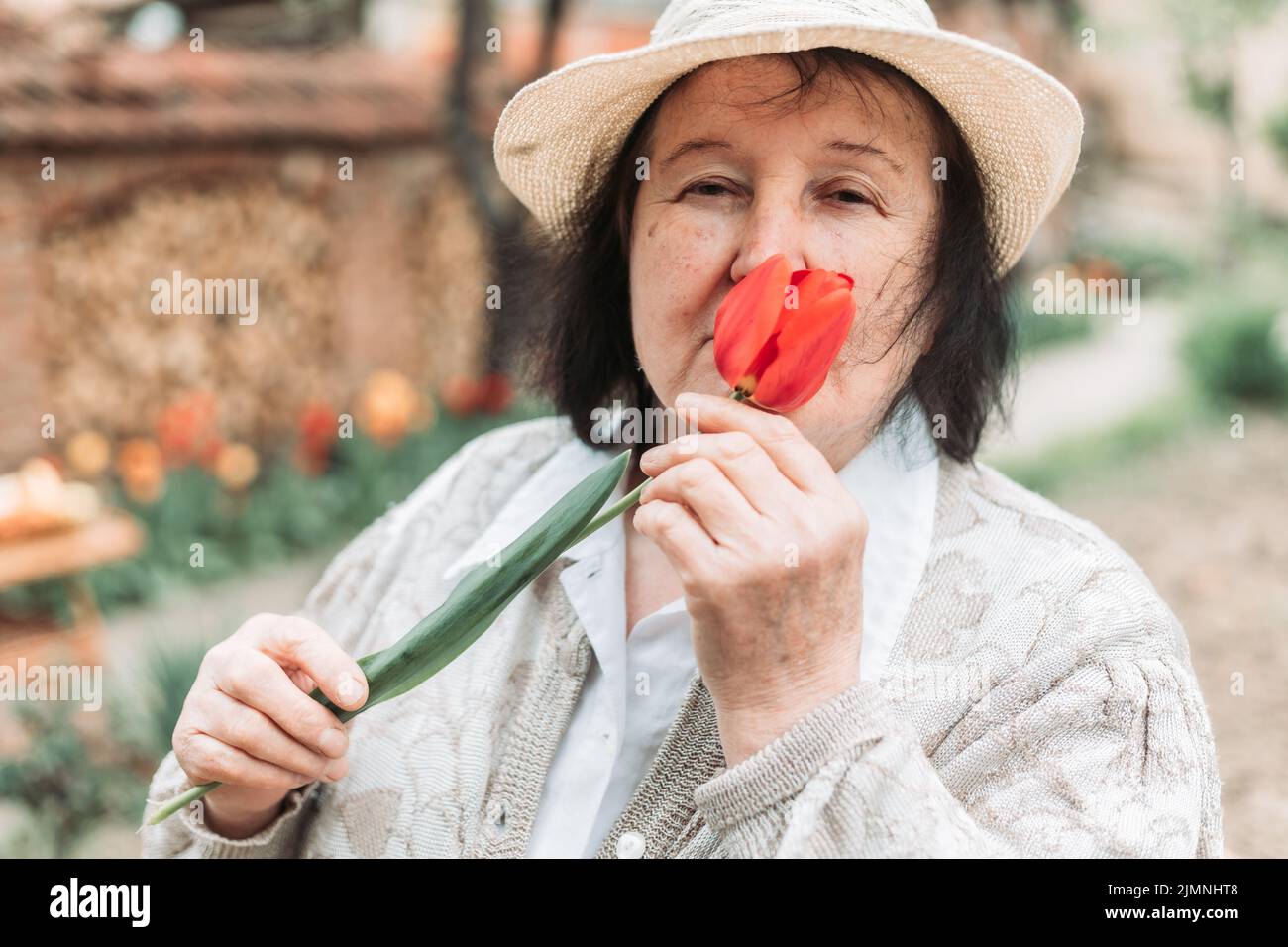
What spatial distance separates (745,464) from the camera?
118cm

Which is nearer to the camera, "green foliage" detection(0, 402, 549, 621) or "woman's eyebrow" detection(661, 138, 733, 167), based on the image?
"woman's eyebrow" detection(661, 138, 733, 167)

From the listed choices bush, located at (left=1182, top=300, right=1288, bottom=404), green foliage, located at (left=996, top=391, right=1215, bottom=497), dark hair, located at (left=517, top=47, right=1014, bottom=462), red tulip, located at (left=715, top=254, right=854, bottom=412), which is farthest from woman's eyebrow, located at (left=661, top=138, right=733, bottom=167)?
bush, located at (left=1182, top=300, right=1288, bottom=404)

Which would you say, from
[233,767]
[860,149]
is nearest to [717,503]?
[860,149]

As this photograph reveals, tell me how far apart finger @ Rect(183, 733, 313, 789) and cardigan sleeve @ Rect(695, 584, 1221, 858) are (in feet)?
1.72

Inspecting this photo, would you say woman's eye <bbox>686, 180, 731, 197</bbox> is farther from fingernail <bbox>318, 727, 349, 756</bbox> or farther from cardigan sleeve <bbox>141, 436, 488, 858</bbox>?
fingernail <bbox>318, 727, 349, 756</bbox>

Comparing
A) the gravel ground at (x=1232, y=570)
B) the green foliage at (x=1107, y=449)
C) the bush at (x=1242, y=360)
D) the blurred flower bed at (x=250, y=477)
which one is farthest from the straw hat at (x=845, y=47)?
the bush at (x=1242, y=360)

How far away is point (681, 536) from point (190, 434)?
18.2 ft

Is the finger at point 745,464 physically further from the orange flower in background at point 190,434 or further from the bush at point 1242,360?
the bush at point 1242,360

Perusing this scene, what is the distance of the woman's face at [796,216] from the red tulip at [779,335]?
17 centimetres

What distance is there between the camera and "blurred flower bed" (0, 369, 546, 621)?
5.78 m

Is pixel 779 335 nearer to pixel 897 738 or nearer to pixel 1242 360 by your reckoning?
pixel 897 738

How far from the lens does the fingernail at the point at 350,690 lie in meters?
1.31

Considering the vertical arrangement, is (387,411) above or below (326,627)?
above

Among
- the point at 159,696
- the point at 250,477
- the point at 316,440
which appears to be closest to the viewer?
the point at 159,696
